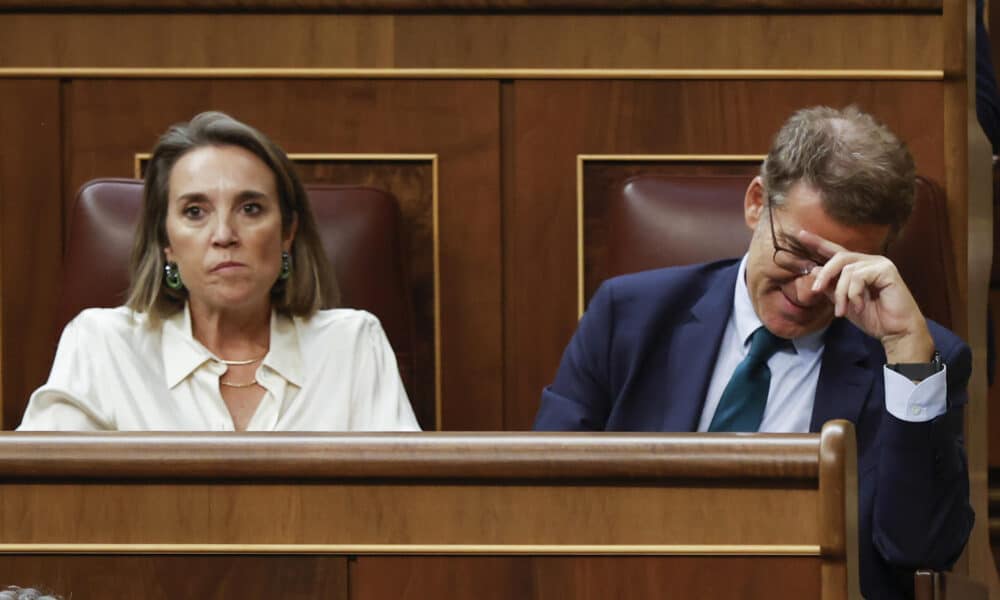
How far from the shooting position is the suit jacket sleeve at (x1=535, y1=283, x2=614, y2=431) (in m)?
0.92

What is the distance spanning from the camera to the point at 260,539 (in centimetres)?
61

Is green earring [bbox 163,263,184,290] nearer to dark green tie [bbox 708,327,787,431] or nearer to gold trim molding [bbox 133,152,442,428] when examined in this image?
gold trim molding [bbox 133,152,442,428]

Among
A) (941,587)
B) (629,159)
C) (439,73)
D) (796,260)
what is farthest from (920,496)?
(439,73)

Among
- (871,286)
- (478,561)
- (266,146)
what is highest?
(266,146)

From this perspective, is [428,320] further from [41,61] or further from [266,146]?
[41,61]

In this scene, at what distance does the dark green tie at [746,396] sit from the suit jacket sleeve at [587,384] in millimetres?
74

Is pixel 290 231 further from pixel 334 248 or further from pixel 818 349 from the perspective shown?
pixel 818 349

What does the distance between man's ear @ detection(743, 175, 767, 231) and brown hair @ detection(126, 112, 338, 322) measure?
0.30m

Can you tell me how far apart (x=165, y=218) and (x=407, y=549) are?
49 cm

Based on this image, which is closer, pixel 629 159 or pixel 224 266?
pixel 224 266

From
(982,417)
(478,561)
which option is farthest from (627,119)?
(478,561)

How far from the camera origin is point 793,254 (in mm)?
893

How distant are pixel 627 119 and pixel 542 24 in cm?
10

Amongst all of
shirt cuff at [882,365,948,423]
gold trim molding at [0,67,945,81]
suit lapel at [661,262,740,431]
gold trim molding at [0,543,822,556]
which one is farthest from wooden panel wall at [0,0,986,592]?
gold trim molding at [0,543,822,556]
